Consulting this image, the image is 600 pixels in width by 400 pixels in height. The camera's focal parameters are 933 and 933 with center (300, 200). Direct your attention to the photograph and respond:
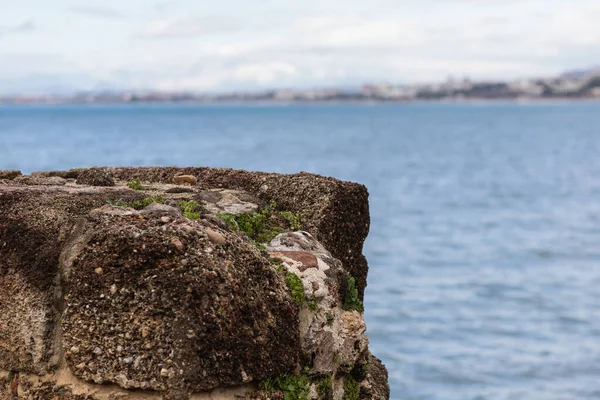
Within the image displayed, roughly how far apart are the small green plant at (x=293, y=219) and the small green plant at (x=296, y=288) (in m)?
0.74

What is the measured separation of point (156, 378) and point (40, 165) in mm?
51354

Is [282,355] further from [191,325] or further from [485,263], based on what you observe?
[485,263]

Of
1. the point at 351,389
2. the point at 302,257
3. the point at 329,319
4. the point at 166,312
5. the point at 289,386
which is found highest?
the point at 302,257

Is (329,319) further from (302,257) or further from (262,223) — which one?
(262,223)

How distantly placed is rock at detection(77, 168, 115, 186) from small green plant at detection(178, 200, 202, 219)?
0.80m

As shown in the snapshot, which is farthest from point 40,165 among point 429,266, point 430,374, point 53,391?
point 53,391

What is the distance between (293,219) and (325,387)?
1.15 meters

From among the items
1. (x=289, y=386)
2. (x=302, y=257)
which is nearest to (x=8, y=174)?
(x=302, y=257)

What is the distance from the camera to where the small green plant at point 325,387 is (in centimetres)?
454

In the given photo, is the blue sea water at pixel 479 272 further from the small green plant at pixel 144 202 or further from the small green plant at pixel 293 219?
the small green plant at pixel 144 202

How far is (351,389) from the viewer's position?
486cm

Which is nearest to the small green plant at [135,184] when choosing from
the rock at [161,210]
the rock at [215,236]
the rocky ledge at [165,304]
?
the rocky ledge at [165,304]

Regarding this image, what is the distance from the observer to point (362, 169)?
59.2 m

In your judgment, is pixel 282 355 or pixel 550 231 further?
pixel 550 231
